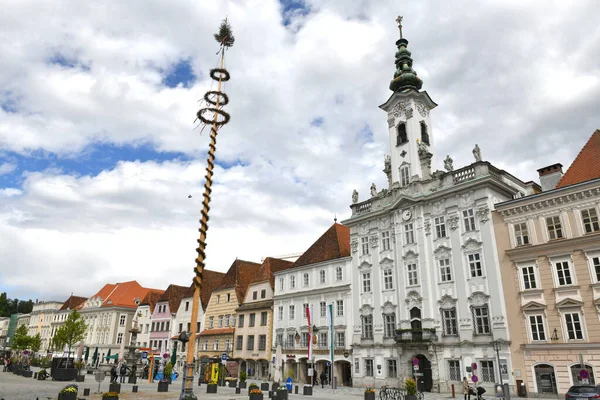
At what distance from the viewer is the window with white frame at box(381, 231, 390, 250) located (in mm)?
40706

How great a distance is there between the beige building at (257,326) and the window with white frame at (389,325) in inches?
596

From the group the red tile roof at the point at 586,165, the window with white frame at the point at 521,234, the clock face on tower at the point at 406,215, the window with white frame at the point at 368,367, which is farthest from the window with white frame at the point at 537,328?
the window with white frame at the point at 368,367

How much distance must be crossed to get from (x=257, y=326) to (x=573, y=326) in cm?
3244

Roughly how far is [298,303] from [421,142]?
20911 mm

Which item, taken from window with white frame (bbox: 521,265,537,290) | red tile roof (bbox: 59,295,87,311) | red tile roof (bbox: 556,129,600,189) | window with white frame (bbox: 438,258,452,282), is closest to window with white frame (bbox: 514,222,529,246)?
window with white frame (bbox: 521,265,537,290)

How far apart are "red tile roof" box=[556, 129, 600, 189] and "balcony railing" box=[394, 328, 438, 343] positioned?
47.1 feet

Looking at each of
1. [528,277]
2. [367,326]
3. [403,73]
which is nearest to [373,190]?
[403,73]

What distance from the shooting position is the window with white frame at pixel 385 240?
40.7 meters

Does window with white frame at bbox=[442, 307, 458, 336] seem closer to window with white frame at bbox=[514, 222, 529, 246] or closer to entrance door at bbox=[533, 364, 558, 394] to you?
entrance door at bbox=[533, 364, 558, 394]

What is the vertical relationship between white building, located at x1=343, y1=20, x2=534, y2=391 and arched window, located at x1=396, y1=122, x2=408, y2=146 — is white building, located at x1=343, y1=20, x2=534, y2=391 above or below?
below

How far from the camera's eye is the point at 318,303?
147ft

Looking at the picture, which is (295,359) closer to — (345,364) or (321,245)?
(345,364)

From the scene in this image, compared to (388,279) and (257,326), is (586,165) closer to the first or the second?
(388,279)

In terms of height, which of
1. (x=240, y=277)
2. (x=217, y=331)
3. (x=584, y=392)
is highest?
(x=240, y=277)
